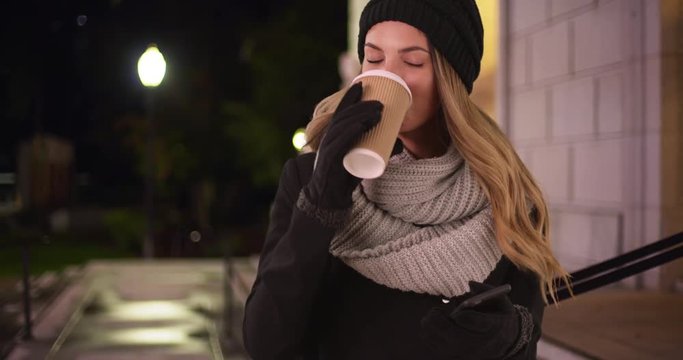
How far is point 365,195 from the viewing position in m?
1.84

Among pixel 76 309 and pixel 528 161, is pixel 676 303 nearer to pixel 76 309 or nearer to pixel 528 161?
pixel 528 161

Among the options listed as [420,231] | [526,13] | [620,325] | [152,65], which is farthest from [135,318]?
[420,231]

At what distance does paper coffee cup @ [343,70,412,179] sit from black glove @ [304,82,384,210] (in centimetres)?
2

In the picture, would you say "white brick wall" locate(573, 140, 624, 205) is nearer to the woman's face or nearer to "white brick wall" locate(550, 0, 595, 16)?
"white brick wall" locate(550, 0, 595, 16)

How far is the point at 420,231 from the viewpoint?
1.86m

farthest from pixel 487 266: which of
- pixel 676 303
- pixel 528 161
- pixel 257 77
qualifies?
pixel 257 77

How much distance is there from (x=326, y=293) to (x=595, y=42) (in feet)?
23.7

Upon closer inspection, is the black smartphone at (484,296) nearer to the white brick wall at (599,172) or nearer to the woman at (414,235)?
the woman at (414,235)

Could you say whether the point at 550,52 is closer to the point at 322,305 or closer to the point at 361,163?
the point at 322,305

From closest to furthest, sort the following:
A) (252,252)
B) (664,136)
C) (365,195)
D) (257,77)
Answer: (365,195)
(664,136)
(252,252)
(257,77)

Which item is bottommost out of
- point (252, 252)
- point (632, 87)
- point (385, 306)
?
point (252, 252)

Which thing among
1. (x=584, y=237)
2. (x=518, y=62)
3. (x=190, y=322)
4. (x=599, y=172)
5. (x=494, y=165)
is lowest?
(x=190, y=322)

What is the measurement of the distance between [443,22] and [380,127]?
38cm

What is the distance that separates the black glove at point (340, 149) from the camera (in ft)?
5.18
